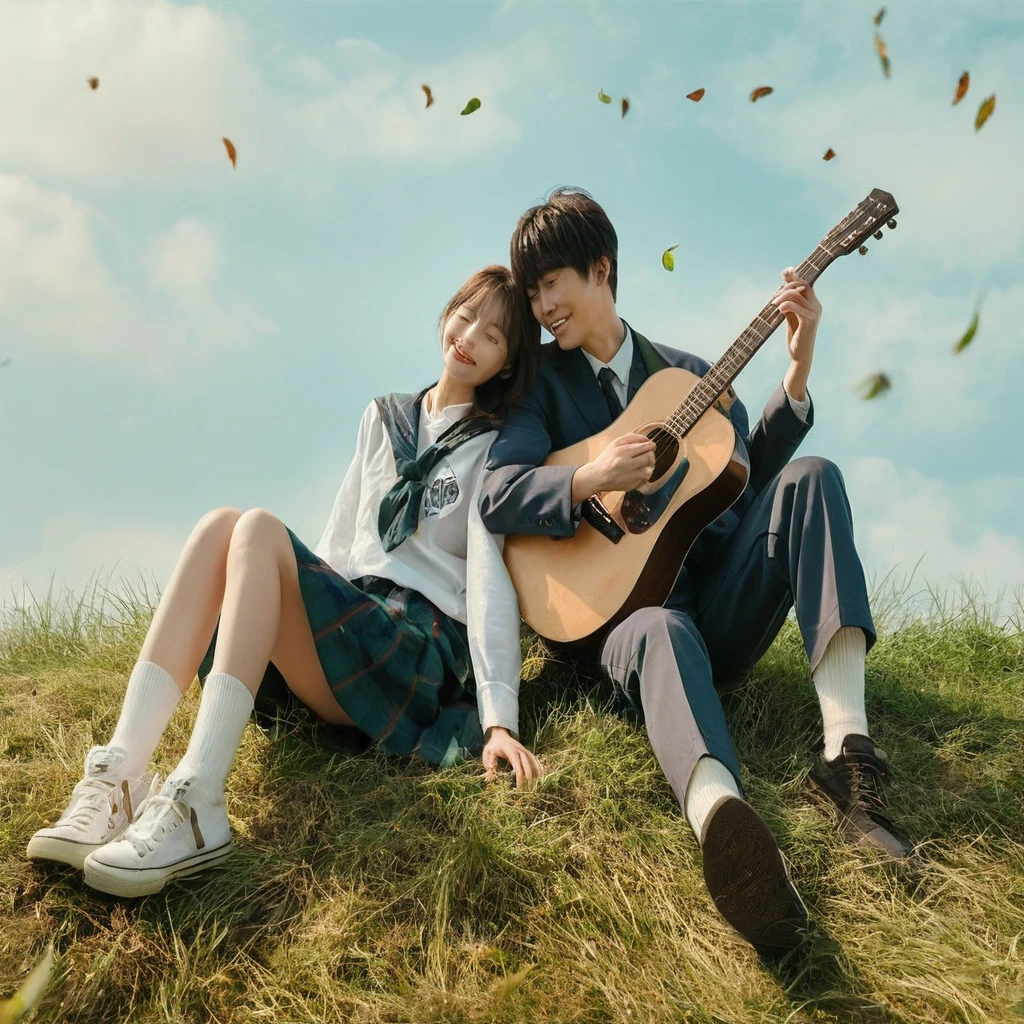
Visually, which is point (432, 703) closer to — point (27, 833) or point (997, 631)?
point (27, 833)

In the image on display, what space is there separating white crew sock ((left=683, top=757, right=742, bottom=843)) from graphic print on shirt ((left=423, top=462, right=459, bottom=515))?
49.1 inches

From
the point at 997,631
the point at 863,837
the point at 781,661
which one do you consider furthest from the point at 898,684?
the point at 863,837

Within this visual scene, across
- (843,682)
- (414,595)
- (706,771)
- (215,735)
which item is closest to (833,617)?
(843,682)

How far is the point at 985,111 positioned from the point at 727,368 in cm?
100

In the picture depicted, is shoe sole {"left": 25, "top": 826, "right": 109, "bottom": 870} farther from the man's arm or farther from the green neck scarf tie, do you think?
the man's arm

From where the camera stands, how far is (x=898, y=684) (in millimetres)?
3986

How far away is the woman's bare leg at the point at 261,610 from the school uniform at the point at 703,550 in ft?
2.26

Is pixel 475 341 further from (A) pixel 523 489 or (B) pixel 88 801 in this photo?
(B) pixel 88 801

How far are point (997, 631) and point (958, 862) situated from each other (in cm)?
202

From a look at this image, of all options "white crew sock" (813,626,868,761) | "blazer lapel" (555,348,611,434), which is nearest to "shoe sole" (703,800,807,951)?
"white crew sock" (813,626,868,761)

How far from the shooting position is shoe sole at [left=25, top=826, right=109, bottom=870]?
247cm

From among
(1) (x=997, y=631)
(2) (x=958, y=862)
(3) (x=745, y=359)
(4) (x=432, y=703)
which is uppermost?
(3) (x=745, y=359)

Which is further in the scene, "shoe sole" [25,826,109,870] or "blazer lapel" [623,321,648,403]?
"blazer lapel" [623,321,648,403]

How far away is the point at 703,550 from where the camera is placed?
336cm
